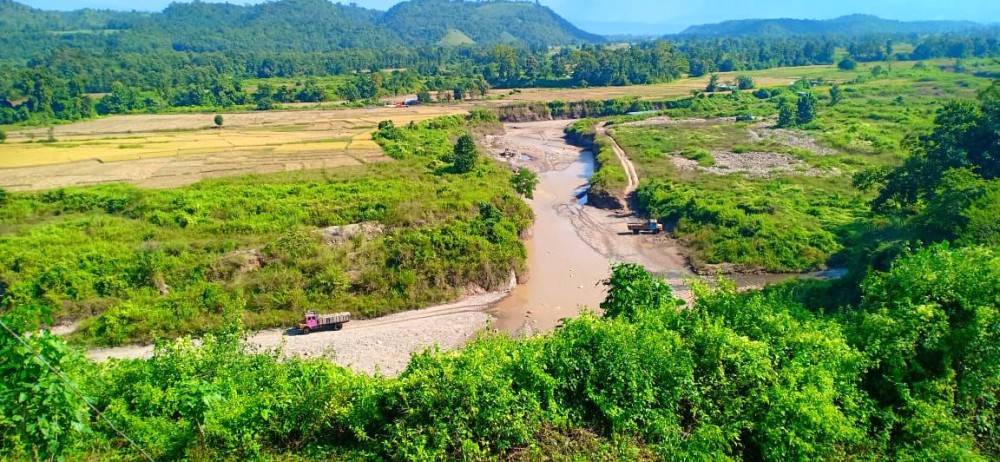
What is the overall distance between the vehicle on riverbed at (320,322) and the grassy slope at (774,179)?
72.0 ft

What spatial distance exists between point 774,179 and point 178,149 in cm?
5915

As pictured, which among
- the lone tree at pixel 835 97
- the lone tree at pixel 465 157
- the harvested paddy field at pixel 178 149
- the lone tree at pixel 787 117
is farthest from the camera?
the lone tree at pixel 835 97

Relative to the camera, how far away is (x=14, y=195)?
36.8 m

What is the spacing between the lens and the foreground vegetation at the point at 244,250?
24719 mm

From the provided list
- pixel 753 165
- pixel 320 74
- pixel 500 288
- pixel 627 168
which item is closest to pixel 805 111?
pixel 753 165

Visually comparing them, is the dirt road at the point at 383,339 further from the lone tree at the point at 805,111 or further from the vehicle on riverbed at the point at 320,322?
the lone tree at the point at 805,111

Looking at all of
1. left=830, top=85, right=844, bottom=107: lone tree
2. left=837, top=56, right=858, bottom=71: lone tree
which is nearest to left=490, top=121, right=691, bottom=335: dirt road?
left=830, top=85, right=844, bottom=107: lone tree

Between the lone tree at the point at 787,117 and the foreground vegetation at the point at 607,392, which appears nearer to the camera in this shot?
the foreground vegetation at the point at 607,392

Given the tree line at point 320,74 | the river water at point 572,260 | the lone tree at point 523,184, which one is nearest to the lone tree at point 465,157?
the lone tree at point 523,184

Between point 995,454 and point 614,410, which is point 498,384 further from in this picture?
point 995,454

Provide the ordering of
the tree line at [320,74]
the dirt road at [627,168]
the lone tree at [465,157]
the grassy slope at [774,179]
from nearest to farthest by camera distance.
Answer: the grassy slope at [774,179], the lone tree at [465,157], the dirt road at [627,168], the tree line at [320,74]

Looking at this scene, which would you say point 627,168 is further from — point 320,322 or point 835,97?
point 835,97

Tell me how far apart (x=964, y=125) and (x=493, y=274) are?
34.5 metres

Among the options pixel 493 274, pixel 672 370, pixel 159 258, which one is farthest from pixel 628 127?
pixel 672 370
